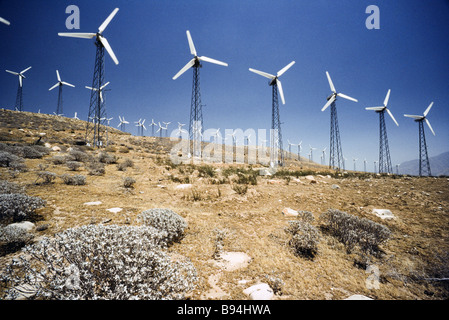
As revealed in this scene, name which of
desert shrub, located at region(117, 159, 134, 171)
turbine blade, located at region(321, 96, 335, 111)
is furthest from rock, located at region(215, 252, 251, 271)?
turbine blade, located at region(321, 96, 335, 111)

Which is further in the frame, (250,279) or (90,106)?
(90,106)

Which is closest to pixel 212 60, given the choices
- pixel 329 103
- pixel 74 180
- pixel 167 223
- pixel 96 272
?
pixel 329 103

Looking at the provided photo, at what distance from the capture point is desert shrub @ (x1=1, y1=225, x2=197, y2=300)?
2.39 m

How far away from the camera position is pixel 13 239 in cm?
374

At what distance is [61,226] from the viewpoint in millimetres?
4723

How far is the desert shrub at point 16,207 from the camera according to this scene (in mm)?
4637

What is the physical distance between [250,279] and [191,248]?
1.88m

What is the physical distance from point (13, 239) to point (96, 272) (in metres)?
2.85

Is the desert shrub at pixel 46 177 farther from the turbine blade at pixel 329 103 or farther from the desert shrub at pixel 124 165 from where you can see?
the turbine blade at pixel 329 103

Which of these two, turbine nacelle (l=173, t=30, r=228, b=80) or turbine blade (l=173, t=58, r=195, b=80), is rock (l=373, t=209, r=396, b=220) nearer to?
turbine nacelle (l=173, t=30, r=228, b=80)
